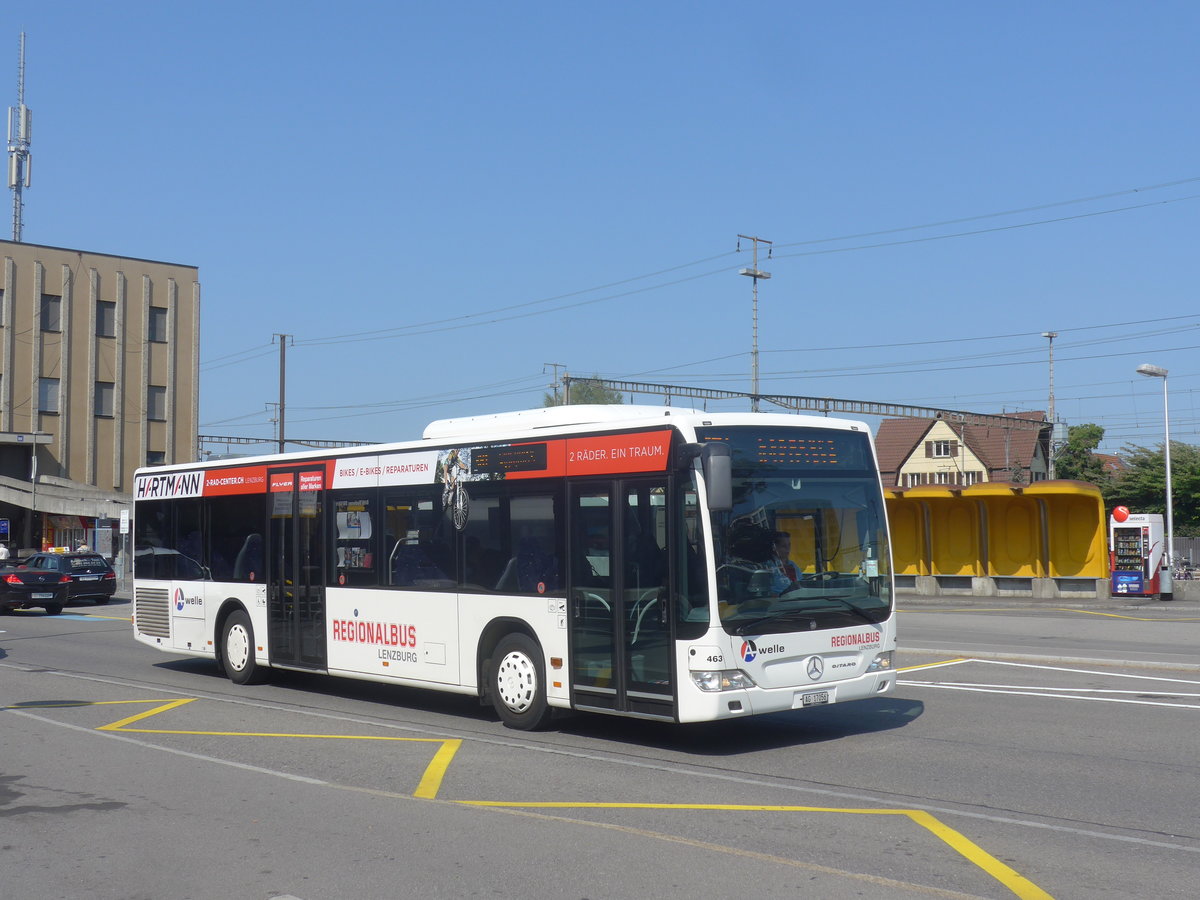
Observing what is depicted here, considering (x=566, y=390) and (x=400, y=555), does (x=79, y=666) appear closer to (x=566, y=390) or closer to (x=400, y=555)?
(x=400, y=555)

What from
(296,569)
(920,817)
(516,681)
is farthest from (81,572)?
(920,817)

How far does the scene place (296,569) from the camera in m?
14.2

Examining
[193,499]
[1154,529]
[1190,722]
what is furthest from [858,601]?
[1154,529]

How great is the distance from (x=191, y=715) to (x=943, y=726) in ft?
24.6

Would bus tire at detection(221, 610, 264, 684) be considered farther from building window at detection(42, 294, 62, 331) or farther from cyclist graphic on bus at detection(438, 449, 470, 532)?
building window at detection(42, 294, 62, 331)

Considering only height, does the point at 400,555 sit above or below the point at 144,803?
above

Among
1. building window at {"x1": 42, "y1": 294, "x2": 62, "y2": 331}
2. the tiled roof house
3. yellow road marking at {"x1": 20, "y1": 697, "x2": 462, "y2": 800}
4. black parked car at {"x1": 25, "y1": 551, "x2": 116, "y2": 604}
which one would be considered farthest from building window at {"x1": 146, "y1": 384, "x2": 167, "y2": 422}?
yellow road marking at {"x1": 20, "y1": 697, "x2": 462, "y2": 800}

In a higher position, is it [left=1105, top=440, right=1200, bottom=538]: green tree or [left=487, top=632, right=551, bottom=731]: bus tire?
[left=1105, top=440, right=1200, bottom=538]: green tree

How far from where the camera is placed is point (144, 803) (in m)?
8.42

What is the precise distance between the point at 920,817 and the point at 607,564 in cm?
360

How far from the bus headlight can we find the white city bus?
17mm

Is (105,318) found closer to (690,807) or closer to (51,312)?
(51,312)

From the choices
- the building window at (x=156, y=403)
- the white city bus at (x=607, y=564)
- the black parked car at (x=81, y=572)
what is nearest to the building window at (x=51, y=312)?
the building window at (x=156, y=403)

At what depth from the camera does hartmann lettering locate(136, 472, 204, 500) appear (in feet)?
53.2
